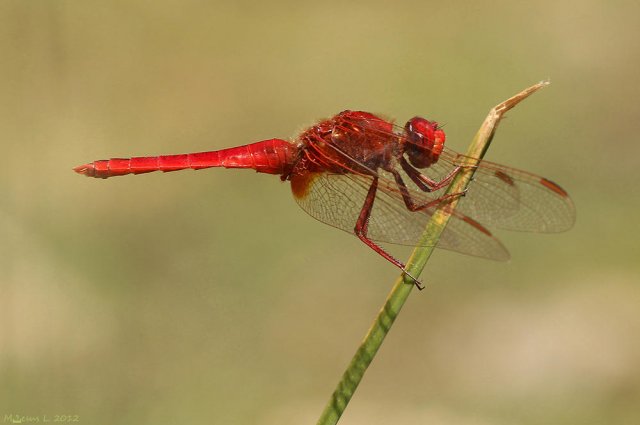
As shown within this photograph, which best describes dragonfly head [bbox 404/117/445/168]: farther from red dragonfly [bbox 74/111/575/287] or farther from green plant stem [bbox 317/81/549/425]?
green plant stem [bbox 317/81/549/425]

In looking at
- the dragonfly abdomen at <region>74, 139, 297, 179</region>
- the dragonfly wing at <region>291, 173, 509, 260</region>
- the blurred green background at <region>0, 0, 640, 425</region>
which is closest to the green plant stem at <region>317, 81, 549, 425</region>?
the dragonfly wing at <region>291, 173, 509, 260</region>

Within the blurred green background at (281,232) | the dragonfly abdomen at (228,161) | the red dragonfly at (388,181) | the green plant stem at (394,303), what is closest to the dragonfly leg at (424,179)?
the red dragonfly at (388,181)

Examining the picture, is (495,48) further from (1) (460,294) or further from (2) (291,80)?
(1) (460,294)

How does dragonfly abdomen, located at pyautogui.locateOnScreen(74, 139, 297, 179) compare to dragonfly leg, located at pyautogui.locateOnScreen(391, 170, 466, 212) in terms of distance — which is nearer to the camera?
dragonfly leg, located at pyautogui.locateOnScreen(391, 170, 466, 212)

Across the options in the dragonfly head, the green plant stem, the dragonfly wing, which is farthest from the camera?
the dragonfly head

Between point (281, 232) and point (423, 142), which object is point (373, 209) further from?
point (281, 232)

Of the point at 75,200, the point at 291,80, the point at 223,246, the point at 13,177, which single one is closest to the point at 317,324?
the point at 223,246
